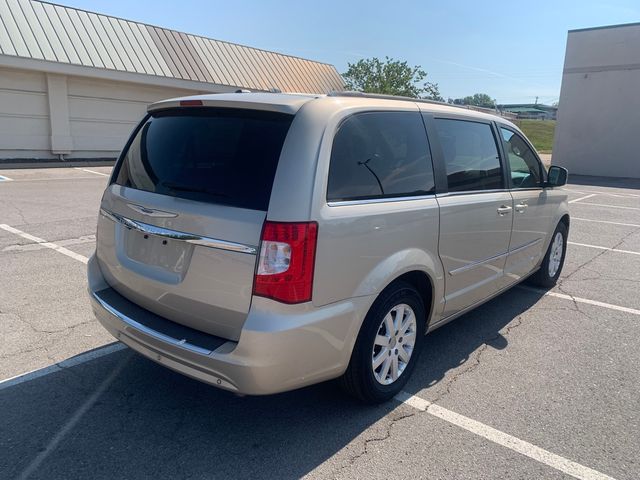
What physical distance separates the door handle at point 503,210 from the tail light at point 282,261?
7.46ft

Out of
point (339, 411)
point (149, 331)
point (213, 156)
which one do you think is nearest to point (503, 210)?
point (339, 411)

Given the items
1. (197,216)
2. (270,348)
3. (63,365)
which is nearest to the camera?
(270,348)

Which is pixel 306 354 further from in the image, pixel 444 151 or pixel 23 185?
pixel 23 185

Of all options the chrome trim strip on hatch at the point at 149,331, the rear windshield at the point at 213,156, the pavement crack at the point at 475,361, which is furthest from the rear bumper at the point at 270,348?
the pavement crack at the point at 475,361

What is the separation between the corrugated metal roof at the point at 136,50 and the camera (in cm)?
1526

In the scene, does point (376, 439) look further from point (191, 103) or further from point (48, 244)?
point (48, 244)

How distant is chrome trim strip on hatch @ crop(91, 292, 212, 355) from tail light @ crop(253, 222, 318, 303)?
443mm

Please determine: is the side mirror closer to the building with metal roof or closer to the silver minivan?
the silver minivan

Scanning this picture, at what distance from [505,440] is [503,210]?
6.44 ft

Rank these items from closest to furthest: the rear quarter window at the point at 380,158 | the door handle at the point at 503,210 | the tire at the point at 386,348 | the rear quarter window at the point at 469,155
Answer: the rear quarter window at the point at 380,158 → the tire at the point at 386,348 → the rear quarter window at the point at 469,155 → the door handle at the point at 503,210

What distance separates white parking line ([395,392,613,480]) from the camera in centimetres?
270

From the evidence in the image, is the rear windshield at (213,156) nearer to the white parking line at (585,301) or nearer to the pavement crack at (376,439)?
the pavement crack at (376,439)

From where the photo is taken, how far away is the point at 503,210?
13.9 feet

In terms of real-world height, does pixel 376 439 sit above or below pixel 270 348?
below
